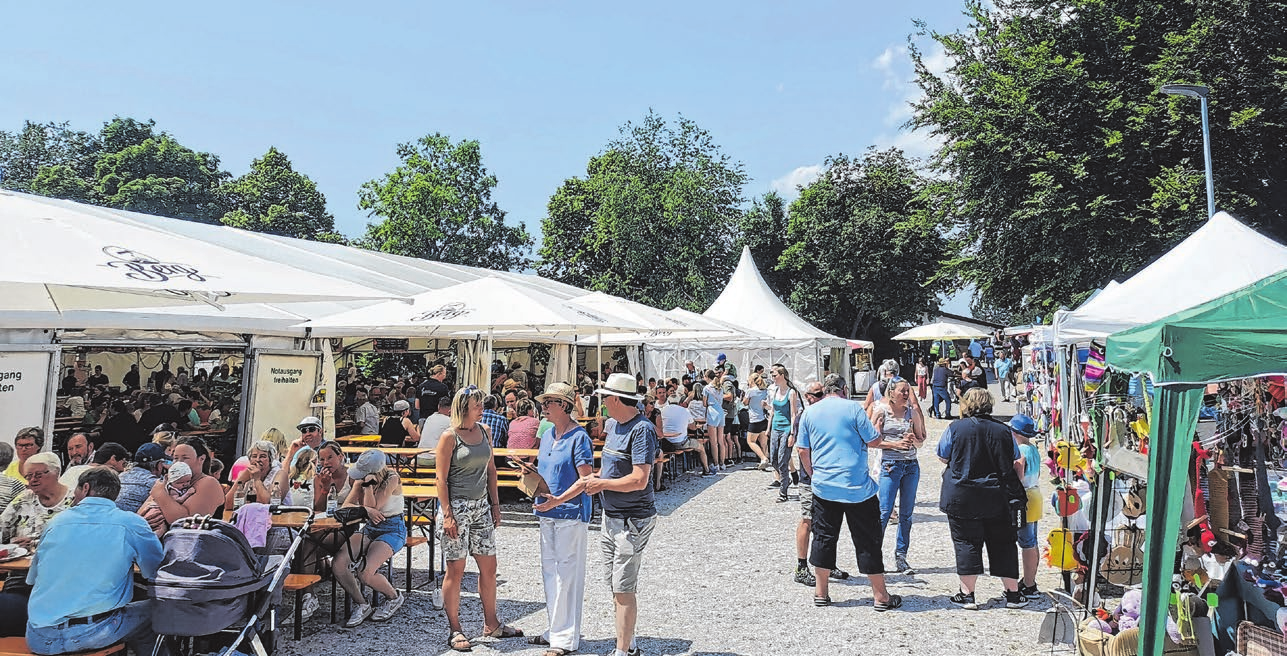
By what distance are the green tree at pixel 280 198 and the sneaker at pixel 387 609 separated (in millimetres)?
46299

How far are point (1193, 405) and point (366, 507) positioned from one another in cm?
481

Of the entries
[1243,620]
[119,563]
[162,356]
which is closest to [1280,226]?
[1243,620]

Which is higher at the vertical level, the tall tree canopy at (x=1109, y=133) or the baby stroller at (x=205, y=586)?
the tall tree canopy at (x=1109, y=133)

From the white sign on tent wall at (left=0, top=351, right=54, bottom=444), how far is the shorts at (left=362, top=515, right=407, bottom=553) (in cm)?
485

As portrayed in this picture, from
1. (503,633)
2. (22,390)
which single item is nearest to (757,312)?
(22,390)

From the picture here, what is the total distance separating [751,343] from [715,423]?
9132 millimetres

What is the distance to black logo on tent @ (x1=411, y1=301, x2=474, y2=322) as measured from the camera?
8727 mm

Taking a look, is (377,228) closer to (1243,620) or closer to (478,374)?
(478,374)

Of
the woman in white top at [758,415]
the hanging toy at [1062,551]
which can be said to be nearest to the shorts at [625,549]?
the hanging toy at [1062,551]

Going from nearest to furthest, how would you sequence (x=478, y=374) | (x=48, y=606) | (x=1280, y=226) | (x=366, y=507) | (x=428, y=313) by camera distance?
(x=48, y=606), (x=366, y=507), (x=428, y=313), (x=478, y=374), (x=1280, y=226)

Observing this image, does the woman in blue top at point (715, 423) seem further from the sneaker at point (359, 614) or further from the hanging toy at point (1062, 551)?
the sneaker at point (359, 614)

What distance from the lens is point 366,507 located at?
5543 mm

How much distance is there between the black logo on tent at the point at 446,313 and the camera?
28.6 feet

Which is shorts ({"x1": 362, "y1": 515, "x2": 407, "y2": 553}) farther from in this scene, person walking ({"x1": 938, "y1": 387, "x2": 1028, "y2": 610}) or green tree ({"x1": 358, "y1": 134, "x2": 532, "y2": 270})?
green tree ({"x1": 358, "y1": 134, "x2": 532, "y2": 270})
